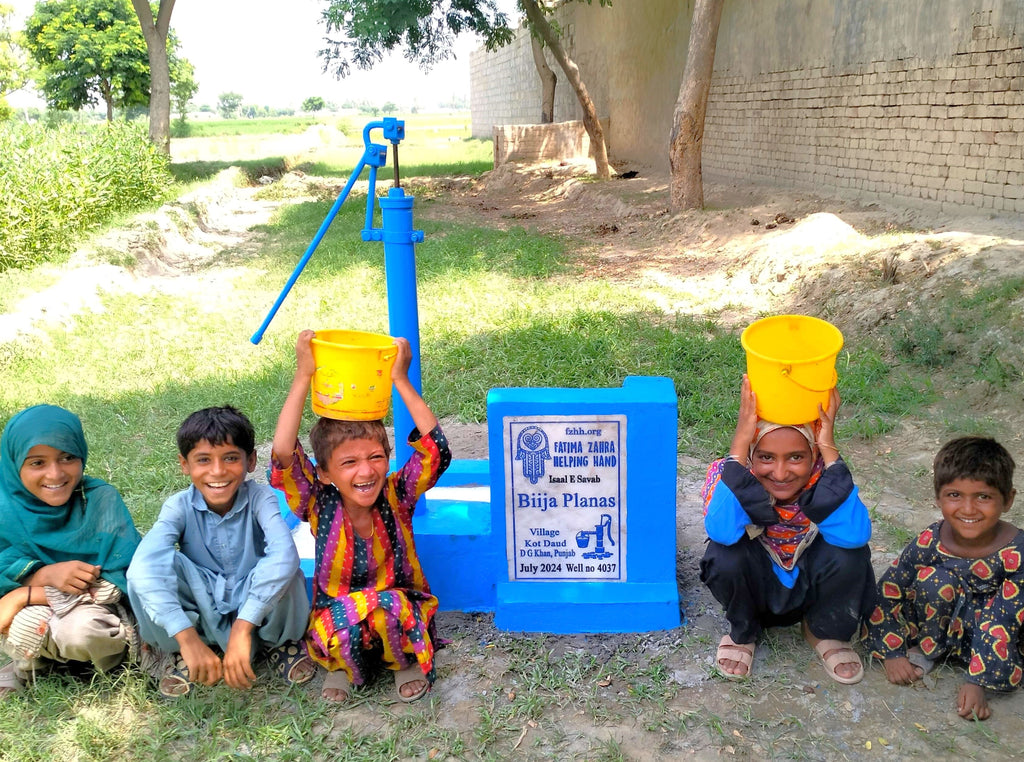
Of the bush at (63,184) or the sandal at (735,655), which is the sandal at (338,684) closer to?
the sandal at (735,655)

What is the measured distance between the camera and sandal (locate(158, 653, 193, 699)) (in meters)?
2.36

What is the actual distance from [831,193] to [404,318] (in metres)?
8.04

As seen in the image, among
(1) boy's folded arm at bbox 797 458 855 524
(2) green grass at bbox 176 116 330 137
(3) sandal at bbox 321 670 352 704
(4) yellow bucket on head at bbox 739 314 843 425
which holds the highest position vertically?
(2) green grass at bbox 176 116 330 137

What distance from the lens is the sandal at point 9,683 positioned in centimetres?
239

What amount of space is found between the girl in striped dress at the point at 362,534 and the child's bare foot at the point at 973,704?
4.58 ft

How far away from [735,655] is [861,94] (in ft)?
26.4

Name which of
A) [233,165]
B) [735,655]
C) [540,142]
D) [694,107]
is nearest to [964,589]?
[735,655]

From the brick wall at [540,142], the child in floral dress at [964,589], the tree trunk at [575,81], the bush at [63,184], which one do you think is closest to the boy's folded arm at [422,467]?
the child in floral dress at [964,589]

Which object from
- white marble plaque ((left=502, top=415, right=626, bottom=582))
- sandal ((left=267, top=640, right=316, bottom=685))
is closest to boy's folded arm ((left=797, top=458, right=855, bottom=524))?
white marble plaque ((left=502, top=415, right=626, bottom=582))

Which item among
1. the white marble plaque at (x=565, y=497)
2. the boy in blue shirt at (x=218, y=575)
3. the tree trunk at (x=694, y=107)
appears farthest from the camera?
the tree trunk at (x=694, y=107)

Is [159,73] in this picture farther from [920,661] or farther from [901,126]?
[920,661]

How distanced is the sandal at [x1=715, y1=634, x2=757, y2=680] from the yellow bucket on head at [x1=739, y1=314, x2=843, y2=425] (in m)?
0.68

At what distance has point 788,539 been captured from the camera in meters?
2.40

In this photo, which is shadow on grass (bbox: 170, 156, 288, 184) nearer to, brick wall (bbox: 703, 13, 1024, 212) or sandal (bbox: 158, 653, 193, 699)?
brick wall (bbox: 703, 13, 1024, 212)
